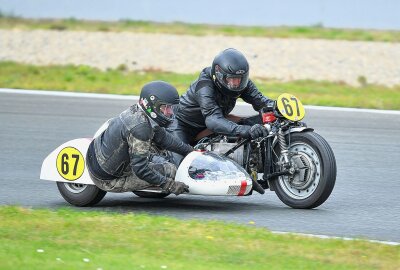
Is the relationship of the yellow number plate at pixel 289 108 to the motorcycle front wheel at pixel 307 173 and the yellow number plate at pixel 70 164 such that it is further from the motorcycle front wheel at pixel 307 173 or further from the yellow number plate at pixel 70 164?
the yellow number plate at pixel 70 164

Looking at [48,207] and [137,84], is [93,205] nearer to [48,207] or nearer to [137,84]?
[48,207]

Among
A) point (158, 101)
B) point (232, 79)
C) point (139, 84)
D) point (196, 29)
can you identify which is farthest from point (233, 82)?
point (196, 29)

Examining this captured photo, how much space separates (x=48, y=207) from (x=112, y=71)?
488 inches

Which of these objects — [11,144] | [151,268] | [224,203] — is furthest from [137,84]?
[151,268]

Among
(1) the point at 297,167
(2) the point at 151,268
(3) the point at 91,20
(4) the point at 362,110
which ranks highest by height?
(3) the point at 91,20

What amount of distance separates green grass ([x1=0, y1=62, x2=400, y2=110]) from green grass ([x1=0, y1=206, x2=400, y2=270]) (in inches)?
377

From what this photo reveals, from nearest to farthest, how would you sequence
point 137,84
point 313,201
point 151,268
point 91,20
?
1. point 151,268
2. point 313,201
3. point 137,84
4. point 91,20

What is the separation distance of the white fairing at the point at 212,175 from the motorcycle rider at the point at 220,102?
0.23 m

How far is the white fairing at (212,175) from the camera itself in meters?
9.39

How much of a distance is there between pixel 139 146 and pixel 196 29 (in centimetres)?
1791

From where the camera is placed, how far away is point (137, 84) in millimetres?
20078

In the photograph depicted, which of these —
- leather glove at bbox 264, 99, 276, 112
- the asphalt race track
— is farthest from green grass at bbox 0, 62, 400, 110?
leather glove at bbox 264, 99, 276, 112

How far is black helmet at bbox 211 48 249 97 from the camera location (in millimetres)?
9648

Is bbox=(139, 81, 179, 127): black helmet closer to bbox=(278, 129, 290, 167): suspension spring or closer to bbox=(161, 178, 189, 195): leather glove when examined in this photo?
bbox=(161, 178, 189, 195): leather glove
